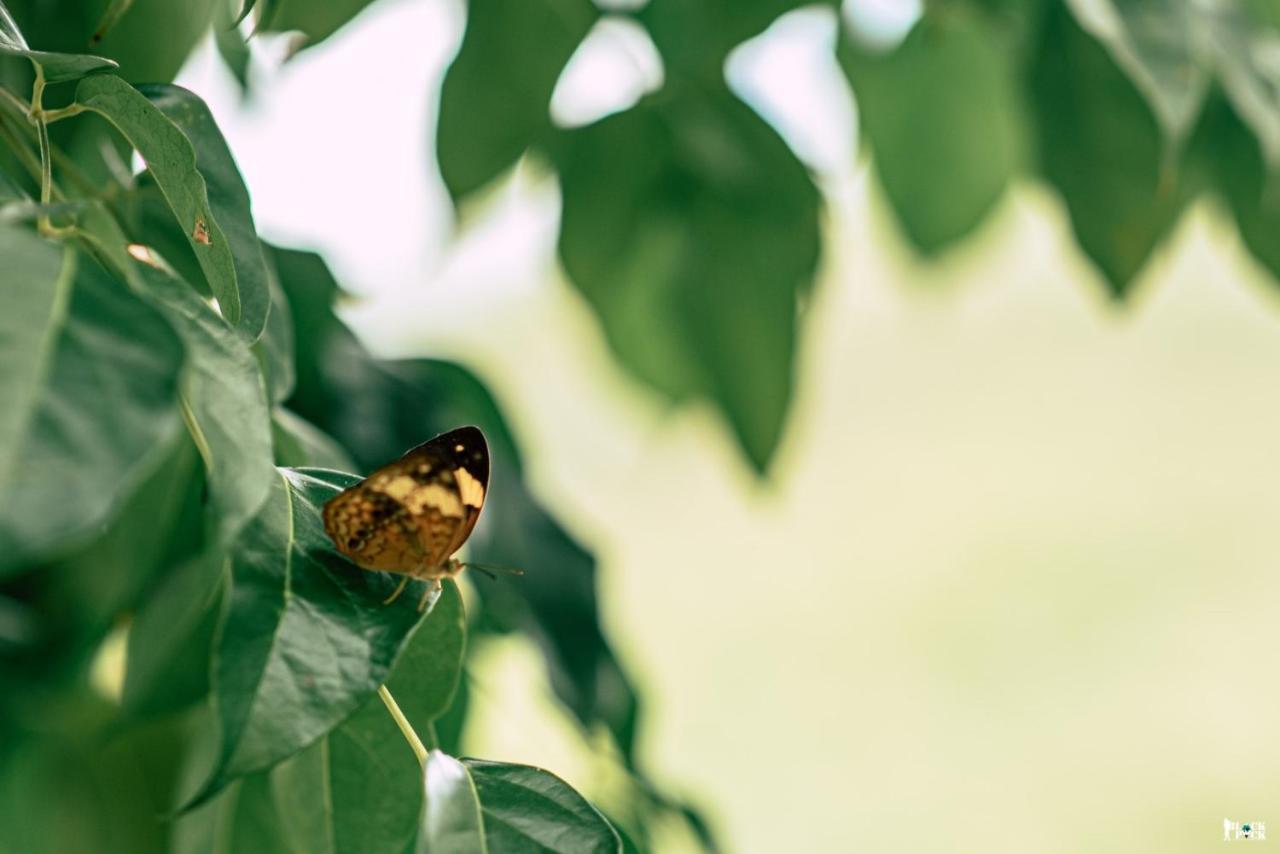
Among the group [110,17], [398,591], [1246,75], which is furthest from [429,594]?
[1246,75]

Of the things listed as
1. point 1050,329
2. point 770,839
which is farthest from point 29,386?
point 1050,329

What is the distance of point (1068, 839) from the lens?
3.55 m

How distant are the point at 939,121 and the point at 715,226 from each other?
18cm

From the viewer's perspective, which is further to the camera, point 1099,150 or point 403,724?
point 1099,150

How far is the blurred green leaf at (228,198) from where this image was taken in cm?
31

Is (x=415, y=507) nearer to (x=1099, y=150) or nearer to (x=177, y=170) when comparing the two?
(x=177, y=170)

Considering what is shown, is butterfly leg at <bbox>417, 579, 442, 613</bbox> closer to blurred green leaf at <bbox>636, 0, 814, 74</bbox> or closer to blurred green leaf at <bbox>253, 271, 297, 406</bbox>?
blurred green leaf at <bbox>253, 271, 297, 406</bbox>

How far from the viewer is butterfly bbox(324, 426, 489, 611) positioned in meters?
0.31

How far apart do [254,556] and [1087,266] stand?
1.86 ft

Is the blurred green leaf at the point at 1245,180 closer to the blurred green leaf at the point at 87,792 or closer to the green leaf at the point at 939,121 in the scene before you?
the green leaf at the point at 939,121

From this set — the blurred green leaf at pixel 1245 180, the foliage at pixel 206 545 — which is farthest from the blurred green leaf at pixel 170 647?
the blurred green leaf at pixel 1245 180

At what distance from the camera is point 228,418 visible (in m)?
0.24

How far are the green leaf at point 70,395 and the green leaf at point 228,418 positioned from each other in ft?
0.10

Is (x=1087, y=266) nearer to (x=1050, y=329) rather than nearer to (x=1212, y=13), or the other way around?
(x=1212, y=13)
